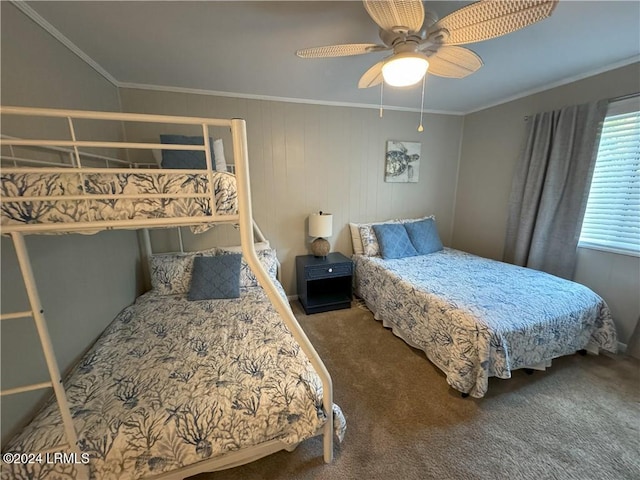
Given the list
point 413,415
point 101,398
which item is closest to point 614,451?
point 413,415

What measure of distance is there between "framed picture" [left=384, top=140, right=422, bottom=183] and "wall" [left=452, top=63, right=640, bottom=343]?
0.73 m

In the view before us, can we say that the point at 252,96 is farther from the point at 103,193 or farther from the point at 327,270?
the point at 103,193

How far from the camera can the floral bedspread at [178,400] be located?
3.29 feet

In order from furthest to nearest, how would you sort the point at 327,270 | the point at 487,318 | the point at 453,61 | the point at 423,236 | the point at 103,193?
the point at 423,236 → the point at 327,270 → the point at 487,318 → the point at 453,61 → the point at 103,193

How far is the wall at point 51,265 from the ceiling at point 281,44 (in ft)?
0.57

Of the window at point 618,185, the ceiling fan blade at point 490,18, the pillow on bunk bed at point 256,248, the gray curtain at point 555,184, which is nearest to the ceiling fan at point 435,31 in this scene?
the ceiling fan blade at point 490,18

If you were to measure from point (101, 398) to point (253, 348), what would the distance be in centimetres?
69

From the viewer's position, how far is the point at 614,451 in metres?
1.36

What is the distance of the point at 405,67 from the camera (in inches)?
51.6

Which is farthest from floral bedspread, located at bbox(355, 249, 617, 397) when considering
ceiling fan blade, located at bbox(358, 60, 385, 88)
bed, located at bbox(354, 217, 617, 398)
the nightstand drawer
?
ceiling fan blade, located at bbox(358, 60, 385, 88)

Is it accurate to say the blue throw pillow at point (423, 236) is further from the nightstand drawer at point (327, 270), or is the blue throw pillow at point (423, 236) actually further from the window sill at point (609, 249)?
the window sill at point (609, 249)

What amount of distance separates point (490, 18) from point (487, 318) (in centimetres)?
159

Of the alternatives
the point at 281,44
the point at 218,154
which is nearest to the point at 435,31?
the point at 281,44

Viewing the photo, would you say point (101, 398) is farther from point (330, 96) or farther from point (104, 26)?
point (330, 96)
